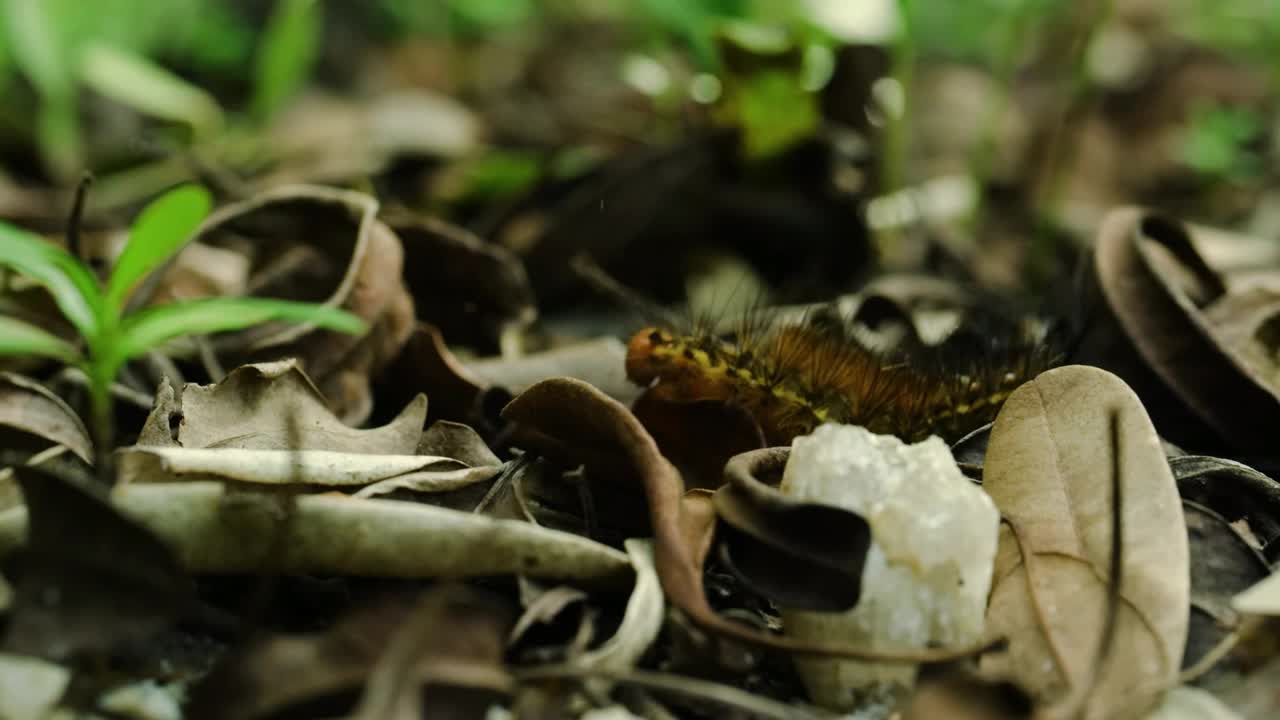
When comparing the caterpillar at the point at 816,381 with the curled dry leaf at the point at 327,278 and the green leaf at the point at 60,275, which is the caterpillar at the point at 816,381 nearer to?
the curled dry leaf at the point at 327,278

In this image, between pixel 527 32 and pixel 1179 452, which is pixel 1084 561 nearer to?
pixel 1179 452

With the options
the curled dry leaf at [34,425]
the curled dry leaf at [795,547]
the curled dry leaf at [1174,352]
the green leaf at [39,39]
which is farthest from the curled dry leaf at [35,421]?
the green leaf at [39,39]

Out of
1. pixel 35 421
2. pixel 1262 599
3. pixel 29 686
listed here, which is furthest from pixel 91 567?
pixel 1262 599

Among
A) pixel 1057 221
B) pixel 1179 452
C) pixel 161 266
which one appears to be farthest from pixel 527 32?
pixel 1179 452

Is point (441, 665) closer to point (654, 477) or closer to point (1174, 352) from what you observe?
point (654, 477)

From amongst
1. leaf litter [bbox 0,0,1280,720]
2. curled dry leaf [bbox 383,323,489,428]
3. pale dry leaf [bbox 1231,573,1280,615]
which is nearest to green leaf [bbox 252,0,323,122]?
leaf litter [bbox 0,0,1280,720]

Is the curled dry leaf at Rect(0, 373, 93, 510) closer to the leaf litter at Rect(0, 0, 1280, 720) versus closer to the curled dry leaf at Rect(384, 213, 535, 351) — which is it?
the leaf litter at Rect(0, 0, 1280, 720)

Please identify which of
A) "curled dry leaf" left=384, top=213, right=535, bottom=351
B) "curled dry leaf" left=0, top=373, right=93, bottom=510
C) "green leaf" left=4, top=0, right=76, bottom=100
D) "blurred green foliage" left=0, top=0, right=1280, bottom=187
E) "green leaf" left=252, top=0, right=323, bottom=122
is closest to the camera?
"curled dry leaf" left=0, top=373, right=93, bottom=510
